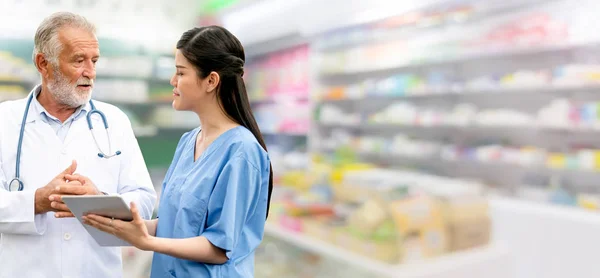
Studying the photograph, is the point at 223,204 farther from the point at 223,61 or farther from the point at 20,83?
the point at 20,83

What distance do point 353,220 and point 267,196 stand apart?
0.97 meters

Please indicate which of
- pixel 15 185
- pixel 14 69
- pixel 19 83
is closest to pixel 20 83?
pixel 19 83

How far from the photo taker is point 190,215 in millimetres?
1489

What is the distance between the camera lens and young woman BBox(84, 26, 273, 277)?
4.75 ft

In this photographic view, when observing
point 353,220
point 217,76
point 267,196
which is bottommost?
point 353,220

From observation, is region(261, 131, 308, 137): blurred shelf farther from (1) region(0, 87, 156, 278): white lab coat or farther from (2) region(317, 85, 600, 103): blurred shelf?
(1) region(0, 87, 156, 278): white lab coat

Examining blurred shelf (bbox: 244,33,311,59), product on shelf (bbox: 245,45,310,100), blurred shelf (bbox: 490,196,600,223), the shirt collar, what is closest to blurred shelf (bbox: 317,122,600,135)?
product on shelf (bbox: 245,45,310,100)

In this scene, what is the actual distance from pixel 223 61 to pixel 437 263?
145cm

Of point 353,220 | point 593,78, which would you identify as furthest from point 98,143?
point 593,78

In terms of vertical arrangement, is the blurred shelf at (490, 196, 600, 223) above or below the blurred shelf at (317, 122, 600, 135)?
below

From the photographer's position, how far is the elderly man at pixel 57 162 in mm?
1597

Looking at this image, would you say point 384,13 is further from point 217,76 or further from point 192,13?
point 217,76

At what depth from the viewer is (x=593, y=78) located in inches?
176

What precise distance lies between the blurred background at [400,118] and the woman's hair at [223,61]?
1026mm
